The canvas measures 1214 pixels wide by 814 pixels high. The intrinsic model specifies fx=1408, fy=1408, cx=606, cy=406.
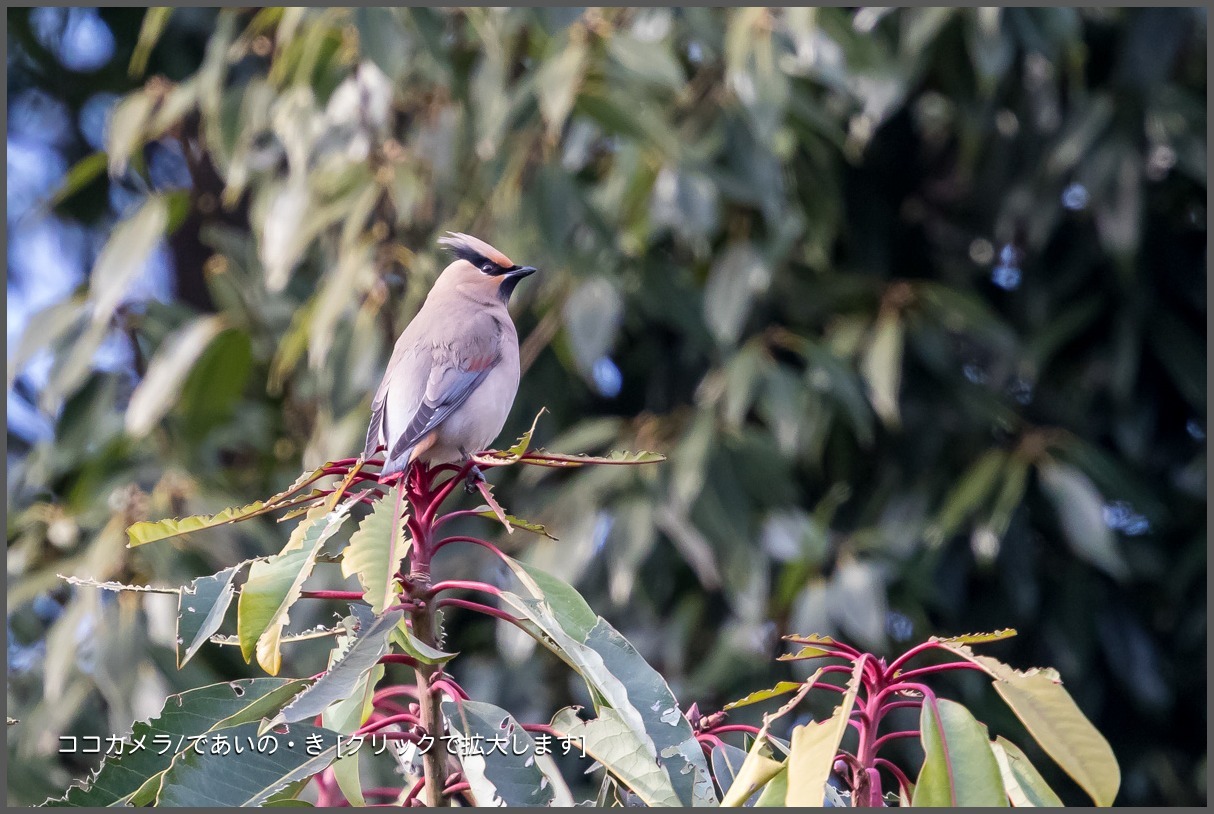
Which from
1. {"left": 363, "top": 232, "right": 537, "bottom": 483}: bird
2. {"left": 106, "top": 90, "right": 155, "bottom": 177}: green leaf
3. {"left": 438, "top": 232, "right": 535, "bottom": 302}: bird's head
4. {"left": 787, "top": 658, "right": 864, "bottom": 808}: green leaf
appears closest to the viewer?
{"left": 787, "top": 658, "right": 864, "bottom": 808}: green leaf

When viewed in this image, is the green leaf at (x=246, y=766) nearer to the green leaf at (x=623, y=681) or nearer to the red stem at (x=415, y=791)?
the red stem at (x=415, y=791)

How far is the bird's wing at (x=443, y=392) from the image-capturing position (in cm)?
271

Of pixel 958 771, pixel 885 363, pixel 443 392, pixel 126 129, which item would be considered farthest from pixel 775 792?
pixel 126 129

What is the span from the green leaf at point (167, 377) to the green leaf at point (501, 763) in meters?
2.85

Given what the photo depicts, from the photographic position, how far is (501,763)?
1.80 m

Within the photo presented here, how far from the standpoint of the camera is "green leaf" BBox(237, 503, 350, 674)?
1709mm

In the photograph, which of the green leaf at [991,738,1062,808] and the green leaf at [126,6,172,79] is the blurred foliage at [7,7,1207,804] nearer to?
the green leaf at [126,6,172,79]

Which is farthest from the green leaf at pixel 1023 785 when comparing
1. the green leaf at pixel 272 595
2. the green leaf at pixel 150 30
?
the green leaf at pixel 150 30

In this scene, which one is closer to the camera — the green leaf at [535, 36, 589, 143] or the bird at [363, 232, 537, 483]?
the bird at [363, 232, 537, 483]

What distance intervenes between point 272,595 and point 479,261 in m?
2.05

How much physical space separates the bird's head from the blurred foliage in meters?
0.49

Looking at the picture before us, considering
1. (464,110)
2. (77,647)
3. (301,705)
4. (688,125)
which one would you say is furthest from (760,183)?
(301,705)

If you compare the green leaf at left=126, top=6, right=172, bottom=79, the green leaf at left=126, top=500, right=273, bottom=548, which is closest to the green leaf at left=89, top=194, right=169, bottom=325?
the green leaf at left=126, top=6, right=172, bottom=79

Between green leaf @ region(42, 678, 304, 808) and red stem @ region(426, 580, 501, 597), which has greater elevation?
red stem @ region(426, 580, 501, 597)
